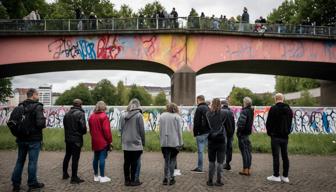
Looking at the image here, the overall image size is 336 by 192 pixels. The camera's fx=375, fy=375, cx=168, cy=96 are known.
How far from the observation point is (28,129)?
7633mm

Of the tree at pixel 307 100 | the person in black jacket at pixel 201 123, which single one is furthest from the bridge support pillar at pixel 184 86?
the tree at pixel 307 100

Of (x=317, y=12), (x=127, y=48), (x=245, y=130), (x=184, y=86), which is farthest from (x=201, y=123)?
(x=317, y=12)

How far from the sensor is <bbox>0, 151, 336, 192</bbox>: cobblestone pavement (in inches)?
325

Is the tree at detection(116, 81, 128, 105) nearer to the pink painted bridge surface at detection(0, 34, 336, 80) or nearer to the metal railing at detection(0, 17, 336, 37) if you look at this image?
the pink painted bridge surface at detection(0, 34, 336, 80)

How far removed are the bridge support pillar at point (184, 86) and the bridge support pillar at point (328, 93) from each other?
19158 millimetres

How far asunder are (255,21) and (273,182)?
66.8 feet

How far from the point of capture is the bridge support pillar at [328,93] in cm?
3897

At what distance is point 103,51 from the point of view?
2669cm

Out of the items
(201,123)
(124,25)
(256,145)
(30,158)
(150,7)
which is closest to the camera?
(30,158)

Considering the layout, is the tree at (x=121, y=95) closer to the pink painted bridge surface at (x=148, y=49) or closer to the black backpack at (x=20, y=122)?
the pink painted bridge surface at (x=148, y=49)

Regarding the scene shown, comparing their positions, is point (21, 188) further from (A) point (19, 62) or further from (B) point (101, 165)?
(A) point (19, 62)

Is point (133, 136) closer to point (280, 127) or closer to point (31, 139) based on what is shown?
point (31, 139)

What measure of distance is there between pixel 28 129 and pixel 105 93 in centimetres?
8295

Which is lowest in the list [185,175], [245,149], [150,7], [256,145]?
[185,175]
